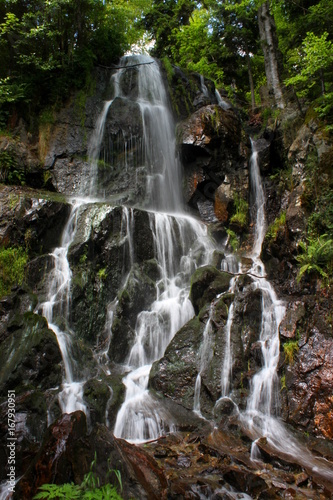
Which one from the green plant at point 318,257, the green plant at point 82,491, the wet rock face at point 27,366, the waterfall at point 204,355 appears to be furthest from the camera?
the green plant at point 318,257

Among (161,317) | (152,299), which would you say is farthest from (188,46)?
(161,317)

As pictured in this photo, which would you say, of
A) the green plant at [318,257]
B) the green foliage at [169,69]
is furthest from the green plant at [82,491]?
the green foliage at [169,69]

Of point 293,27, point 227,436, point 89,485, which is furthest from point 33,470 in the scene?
point 293,27

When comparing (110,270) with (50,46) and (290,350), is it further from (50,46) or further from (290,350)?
(50,46)

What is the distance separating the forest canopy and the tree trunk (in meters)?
0.04

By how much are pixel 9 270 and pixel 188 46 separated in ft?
61.7

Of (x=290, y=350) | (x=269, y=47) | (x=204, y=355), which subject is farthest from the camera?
(x=269, y=47)

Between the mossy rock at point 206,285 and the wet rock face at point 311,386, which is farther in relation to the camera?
the mossy rock at point 206,285

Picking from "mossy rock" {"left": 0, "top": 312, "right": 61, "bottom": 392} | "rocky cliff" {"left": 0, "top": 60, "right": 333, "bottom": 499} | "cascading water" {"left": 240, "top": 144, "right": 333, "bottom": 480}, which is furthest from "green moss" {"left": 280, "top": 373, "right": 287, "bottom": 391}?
"mossy rock" {"left": 0, "top": 312, "right": 61, "bottom": 392}

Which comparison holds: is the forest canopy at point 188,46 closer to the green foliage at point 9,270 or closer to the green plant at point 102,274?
the green foliage at point 9,270

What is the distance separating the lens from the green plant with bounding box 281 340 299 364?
6.77m

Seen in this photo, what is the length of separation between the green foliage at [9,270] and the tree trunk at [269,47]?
12.8 m

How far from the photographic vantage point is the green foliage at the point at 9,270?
9.41 metres

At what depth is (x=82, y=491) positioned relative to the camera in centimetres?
322
